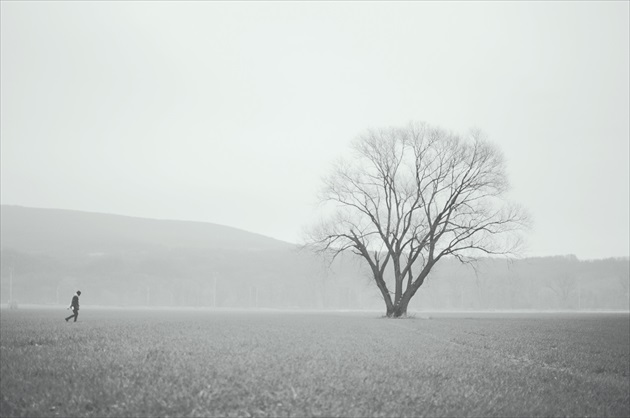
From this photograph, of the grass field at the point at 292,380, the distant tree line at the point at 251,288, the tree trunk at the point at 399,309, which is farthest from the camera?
the distant tree line at the point at 251,288

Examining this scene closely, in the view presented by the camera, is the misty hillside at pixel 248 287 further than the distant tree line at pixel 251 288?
No

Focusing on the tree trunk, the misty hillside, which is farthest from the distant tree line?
the tree trunk

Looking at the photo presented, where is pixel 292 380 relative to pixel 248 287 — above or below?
below

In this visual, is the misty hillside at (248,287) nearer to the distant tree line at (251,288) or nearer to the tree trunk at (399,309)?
the distant tree line at (251,288)

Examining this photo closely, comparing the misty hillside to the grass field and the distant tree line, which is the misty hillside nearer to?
the distant tree line

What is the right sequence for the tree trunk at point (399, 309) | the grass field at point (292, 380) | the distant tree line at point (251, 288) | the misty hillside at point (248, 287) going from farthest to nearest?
the distant tree line at point (251, 288), the misty hillside at point (248, 287), the tree trunk at point (399, 309), the grass field at point (292, 380)

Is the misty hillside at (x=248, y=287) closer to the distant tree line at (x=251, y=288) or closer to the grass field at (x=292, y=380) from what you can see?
the distant tree line at (x=251, y=288)

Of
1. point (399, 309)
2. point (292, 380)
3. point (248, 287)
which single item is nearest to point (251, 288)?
point (248, 287)

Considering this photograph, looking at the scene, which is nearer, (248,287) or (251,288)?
(251,288)

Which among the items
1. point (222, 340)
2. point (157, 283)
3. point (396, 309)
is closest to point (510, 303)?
point (157, 283)

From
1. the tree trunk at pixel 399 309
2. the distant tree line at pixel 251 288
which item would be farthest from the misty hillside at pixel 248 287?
the tree trunk at pixel 399 309

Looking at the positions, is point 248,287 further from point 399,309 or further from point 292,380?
point 292,380

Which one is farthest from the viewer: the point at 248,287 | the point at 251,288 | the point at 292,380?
the point at 248,287

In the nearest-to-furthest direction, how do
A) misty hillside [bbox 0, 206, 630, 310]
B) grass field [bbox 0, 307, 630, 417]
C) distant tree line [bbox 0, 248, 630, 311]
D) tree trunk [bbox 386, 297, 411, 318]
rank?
grass field [bbox 0, 307, 630, 417] → tree trunk [bbox 386, 297, 411, 318] → misty hillside [bbox 0, 206, 630, 310] → distant tree line [bbox 0, 248, 630, 311]
